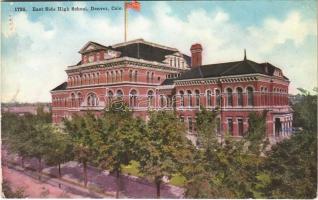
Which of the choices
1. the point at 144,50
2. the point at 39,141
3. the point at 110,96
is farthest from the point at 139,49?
the point at 39,141

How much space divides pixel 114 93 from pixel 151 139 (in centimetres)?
513

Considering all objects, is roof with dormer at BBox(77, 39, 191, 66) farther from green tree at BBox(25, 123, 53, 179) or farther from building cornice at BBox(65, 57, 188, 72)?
green tree at BBox(25, 123, 53, 179)

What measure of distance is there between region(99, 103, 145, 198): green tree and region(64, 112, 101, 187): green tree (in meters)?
0.42

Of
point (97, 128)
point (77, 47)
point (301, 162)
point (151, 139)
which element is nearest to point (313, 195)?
point (301, 162)

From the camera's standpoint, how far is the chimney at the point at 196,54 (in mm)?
17031

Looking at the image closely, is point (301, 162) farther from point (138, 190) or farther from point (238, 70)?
point (138, 190)

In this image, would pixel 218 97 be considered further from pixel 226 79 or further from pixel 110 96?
pixel 110 96

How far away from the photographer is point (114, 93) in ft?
64.1

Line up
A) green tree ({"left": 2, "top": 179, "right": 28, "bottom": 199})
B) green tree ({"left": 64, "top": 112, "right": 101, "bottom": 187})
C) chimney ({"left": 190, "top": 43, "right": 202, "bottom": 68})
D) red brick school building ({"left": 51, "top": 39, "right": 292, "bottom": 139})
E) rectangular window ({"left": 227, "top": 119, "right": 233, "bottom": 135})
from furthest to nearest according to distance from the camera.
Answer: rectangular window ({"left": 227, "top": 119, "right": 233, "bottom": 135})
red brick school building ({"left": 51, "top": 39, "right": 292, "bottom": 139})
chimney ({"left": 190, "top": 43, "right": 202, "bottom": 68})
green tree ({"left": 64, "top": 112, "right": 101, "bottom": 187})
green tree ({"left": 2, "top": 179, "right": 28, "bottom": 199})

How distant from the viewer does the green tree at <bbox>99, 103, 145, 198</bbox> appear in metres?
15.6

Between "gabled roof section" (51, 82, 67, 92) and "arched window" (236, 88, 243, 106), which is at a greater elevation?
"gabled roof section" (51, 82, 67, 92)

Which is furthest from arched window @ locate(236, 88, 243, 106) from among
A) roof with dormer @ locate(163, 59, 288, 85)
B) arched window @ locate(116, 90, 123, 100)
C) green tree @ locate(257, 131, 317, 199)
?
arched window @ locate(116, 90, 123, 100)

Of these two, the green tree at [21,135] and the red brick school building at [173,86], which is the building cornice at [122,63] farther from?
the green tree at [21,135]

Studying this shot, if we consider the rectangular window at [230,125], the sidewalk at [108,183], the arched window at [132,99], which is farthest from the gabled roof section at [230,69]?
the sidewalk at [108,183]
